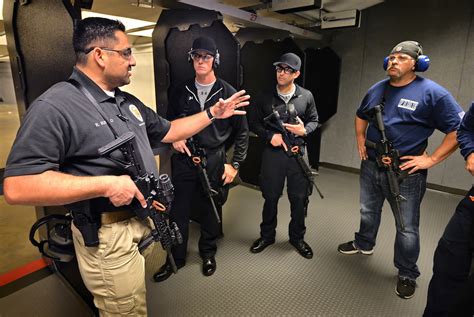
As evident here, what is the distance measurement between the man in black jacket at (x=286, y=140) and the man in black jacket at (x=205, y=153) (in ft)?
0.87

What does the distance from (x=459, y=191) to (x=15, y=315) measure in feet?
16.1

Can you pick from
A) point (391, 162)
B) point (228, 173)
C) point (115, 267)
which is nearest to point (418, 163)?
point (391, 162)

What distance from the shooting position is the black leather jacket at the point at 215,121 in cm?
204

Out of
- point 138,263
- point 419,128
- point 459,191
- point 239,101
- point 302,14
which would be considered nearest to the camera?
point 138,263

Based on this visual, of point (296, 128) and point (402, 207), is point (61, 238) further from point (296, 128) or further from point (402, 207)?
point (402, 207)

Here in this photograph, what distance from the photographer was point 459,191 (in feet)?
12.4

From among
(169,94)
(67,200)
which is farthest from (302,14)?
(67,200)

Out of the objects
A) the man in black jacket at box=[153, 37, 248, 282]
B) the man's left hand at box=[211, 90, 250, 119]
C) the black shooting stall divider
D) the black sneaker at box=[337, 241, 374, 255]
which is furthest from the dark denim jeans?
the black shooting stall divider

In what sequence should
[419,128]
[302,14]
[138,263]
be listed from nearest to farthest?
[138,263] → [419,128] → [302,14]

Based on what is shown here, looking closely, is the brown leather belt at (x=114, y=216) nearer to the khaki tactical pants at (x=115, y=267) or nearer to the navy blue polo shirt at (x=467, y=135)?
the khaki tactical pants at (x=115, y=267)

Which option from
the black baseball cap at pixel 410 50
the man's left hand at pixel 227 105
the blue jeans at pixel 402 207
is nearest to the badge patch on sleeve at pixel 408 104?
the black baseball cap at pixel 410 50

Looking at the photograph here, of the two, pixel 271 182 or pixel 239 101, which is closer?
pixel 239 101

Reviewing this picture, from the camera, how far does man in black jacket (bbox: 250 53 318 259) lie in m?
2.22

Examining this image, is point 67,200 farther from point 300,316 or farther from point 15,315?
point 300,316
